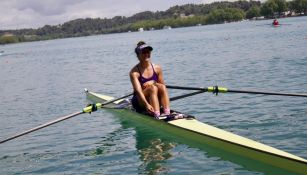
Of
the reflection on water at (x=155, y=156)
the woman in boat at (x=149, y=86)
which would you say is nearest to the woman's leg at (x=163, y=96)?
the woman in boat at (x=149, y=86)

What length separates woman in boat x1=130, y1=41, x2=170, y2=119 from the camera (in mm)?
10797

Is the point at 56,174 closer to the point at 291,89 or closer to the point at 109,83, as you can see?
the point at 291,89

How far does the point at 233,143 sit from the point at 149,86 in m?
3.01

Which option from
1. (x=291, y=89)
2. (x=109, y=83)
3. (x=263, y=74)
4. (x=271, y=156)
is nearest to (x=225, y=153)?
(x=271, y=156)

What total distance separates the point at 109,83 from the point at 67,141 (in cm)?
1435

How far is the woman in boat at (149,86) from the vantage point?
35.4ft

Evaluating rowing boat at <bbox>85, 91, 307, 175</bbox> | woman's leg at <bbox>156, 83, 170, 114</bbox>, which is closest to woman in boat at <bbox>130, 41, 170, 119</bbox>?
woman's leg at <bbox>156, 83, 170, 114</bbox>

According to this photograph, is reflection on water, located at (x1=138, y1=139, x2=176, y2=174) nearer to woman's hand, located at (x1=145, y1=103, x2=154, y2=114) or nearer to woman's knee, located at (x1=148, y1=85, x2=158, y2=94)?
woman's hand, located at (x1=145, y1=103, x2=154, y2=114)

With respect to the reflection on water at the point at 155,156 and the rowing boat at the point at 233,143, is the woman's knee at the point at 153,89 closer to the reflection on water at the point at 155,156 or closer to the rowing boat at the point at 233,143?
the rowing boat at the point at 233,143

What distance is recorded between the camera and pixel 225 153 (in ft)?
29.5

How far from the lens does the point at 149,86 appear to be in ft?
35.7

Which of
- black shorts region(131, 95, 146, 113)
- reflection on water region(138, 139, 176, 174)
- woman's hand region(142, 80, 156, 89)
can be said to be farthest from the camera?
black shorts region(131, 95, 146, 113)

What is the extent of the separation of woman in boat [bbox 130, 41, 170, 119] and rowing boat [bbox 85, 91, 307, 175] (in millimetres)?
399

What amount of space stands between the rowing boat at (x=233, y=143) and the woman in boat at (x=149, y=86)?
40 centimetres
